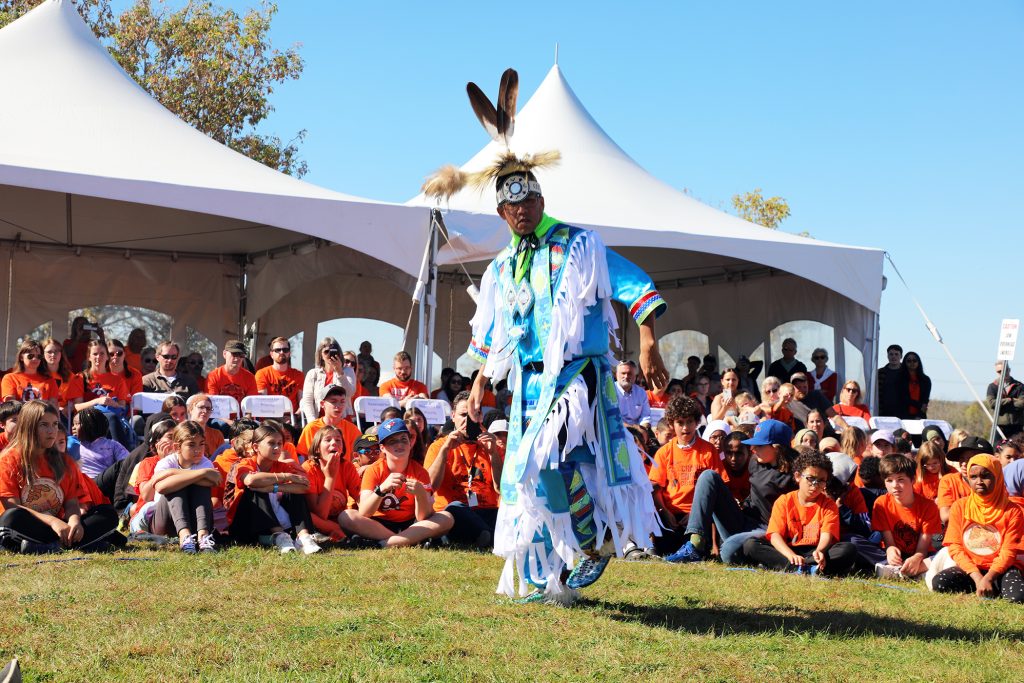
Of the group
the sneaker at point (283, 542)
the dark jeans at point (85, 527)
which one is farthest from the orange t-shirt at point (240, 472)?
the dark jeans at point (85, 527)

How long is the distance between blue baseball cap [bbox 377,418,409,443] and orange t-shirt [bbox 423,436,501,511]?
1.17ft

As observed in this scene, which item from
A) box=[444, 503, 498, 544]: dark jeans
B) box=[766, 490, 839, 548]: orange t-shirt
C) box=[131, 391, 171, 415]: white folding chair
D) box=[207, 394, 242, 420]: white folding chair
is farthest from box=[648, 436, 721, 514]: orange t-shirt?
box=[131, 391, 171, 415]: white folding chair

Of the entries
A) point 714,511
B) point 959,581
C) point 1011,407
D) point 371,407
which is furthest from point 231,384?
point 1011,407

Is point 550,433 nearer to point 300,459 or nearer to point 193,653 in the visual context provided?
point 193,653

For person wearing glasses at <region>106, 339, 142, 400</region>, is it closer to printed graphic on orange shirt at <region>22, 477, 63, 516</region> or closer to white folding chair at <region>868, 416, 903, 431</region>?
printed graphic on orange shirt at <region>22, 477, 63, 516</region>

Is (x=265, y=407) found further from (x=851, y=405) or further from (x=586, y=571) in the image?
(x=851, y=405)

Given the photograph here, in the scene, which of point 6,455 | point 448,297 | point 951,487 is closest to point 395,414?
A: point 6,455

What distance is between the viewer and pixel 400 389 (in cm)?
984

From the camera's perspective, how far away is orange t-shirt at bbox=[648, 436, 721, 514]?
684cm

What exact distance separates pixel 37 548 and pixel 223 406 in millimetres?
3295

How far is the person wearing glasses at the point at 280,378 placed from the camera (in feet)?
31.8

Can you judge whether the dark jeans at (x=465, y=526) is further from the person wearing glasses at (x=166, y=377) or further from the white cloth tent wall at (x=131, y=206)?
the white cloth tent wall at (x=131, y=206)

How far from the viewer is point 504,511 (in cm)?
433

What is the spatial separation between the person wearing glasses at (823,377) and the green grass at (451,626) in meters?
7.09
